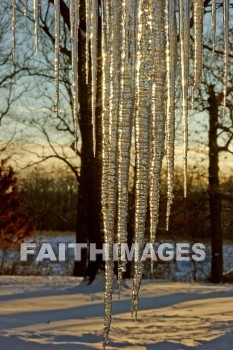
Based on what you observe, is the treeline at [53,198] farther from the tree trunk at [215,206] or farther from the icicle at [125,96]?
the icicle at [125,96]

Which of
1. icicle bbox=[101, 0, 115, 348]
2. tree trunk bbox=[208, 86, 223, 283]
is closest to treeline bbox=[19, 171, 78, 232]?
tree trunk bbox=[208, 86, 223, 283]

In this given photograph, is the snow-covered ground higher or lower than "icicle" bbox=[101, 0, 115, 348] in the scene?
lower

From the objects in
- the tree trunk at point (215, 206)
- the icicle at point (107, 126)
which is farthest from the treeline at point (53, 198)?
the icicle at point (107, 126)

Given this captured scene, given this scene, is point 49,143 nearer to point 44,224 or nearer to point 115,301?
point 44,224

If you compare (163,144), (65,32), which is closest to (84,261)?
(65,32)

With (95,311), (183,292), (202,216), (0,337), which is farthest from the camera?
(202,216)

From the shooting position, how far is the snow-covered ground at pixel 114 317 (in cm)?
670

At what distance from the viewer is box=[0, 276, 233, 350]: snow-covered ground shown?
6699 mm

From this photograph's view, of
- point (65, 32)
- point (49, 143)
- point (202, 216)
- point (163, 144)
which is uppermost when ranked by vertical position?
point (65, 32)

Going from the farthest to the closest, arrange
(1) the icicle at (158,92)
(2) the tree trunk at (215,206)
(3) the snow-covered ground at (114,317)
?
(2) the tree trunk at (215,206)
(3) the snow-covered ground at (114,317)
(1) the icicle at (158,92)

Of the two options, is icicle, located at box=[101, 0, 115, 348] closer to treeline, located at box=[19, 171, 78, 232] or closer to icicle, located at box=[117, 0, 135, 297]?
icicle, located at box=[117, 0, 135, 297]

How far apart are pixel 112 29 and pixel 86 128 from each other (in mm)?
9855

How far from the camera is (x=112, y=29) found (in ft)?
5.92

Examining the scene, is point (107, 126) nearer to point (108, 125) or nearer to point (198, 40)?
point (108, 125)
